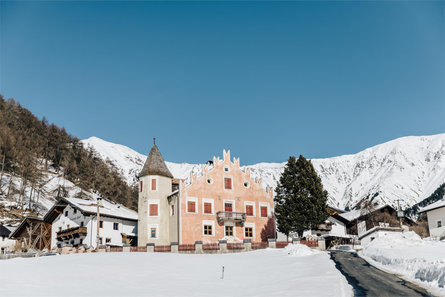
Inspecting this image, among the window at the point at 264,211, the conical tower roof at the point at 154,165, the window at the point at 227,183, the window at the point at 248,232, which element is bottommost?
the window at the point at 248,232

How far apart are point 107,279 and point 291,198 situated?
34993mm

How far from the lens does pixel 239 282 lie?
28.5 meters

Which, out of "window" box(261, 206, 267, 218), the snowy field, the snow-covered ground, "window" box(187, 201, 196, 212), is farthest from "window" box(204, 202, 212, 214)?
the snow-covered ground

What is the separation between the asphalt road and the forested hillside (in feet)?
253

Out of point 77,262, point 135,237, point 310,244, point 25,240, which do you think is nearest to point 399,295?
point 77,262

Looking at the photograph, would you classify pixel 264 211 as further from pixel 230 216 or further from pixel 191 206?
pixel 191 206

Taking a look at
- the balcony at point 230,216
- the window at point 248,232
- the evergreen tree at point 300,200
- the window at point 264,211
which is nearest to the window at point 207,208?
the balcony at point 230,216

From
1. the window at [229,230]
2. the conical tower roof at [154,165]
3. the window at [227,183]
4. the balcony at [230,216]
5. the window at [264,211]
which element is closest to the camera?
the balcony at [230,216]

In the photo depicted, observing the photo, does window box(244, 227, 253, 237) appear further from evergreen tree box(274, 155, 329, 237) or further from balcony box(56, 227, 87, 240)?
balcony box(56, 227, 87, 240)

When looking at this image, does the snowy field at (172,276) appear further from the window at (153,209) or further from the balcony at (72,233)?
the balcony at (72,233)

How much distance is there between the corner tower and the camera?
59969 millimetres

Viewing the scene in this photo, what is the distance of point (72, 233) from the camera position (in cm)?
6662

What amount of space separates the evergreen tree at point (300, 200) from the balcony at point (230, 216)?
4930 millimetres

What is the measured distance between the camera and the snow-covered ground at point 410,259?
20.6 meters
